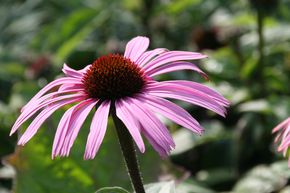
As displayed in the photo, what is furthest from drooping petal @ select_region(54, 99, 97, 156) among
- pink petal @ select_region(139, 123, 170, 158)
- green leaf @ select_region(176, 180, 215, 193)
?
green leaf @ select_region(176, 180, 215, 193)

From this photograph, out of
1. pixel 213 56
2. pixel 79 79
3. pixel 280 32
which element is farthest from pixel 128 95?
pixel 280 32

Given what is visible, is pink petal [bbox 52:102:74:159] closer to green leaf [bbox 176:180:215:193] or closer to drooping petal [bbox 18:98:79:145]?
drooping petal [bbox 18:98:79:145]

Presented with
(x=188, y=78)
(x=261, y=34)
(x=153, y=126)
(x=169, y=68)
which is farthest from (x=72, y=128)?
(x=188, y=78)

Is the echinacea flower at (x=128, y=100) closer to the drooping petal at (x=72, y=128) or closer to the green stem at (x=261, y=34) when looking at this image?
the drooping petal at (x=72, y=128)

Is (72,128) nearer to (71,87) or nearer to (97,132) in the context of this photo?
(97,132)

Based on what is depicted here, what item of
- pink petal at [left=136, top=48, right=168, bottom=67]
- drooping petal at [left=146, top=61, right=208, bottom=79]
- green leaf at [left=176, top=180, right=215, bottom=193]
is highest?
pink petal at [left=136, top=48, right=168, bottom=67]

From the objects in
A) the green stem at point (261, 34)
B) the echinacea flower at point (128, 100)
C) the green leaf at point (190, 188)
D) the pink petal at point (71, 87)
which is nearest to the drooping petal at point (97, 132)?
the echinacea flower at point (128, 100)

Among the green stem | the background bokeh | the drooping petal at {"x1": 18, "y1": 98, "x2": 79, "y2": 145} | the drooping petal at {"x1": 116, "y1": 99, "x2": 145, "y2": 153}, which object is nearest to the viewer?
the drooping petal at {"x1": 116, "y1": 99, "x2": 145, "y2": 153}
